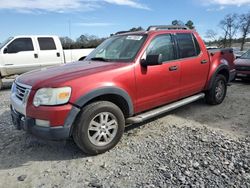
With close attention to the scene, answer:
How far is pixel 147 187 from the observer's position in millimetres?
2949

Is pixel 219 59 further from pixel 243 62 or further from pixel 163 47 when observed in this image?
pixel 243 62

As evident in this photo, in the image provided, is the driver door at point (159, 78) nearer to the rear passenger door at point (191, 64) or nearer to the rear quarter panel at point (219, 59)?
the rear passenger door at point (191, 64)

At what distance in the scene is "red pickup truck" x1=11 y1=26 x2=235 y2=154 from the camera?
3.40 meters

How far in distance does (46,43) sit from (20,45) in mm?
1064

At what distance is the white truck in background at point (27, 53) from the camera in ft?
31.8

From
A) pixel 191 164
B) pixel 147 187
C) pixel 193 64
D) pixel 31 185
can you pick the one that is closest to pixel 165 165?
pixel 191 164

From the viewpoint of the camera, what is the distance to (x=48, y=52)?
1051 centimetres

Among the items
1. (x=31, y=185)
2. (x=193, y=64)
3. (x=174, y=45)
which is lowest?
(x=31, y=185)


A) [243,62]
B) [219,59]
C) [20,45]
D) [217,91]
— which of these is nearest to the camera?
[219,59]

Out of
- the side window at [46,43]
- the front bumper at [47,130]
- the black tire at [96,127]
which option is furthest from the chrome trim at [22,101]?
the side window at [46,43]

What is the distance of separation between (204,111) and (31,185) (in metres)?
3.96

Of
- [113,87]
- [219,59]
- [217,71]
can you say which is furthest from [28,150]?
[219,59]

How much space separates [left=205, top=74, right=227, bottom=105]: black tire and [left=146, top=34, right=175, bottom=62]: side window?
Result: 1664 mm

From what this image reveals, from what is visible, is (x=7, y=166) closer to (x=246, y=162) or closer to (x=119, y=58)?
(x=119, y=58)
